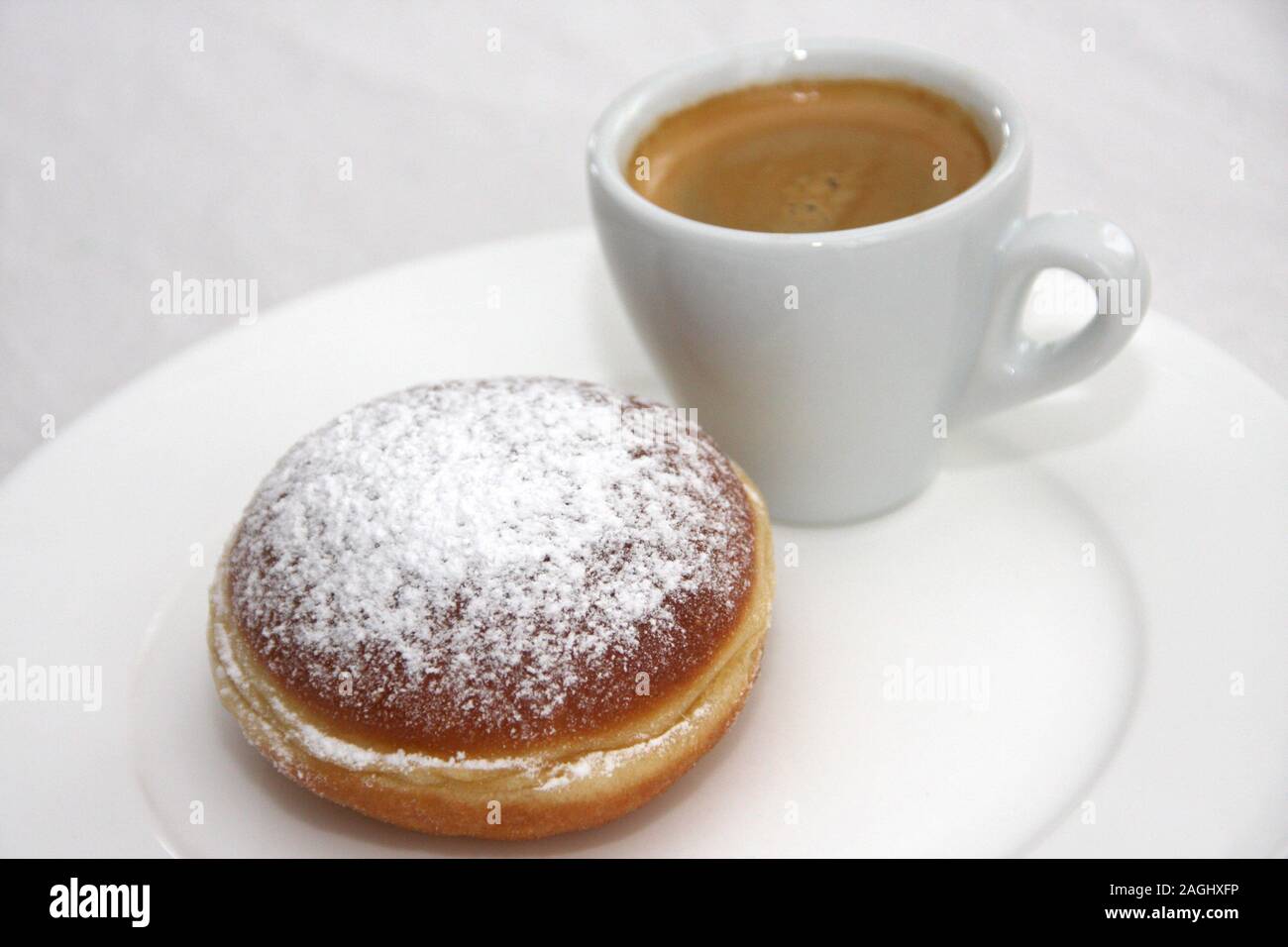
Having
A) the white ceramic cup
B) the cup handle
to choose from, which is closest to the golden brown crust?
the white ceramic cup

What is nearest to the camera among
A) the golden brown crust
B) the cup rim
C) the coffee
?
the golden brown crust

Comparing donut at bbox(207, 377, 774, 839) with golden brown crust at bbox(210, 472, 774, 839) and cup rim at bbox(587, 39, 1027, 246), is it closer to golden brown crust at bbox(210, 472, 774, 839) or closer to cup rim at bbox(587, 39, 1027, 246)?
golden brown crust at bbox(210, 472, 774, 839)

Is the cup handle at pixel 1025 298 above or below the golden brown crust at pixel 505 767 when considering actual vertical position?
above

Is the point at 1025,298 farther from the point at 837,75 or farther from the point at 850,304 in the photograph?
the point at 837,75

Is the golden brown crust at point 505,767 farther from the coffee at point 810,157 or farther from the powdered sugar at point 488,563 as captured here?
the coffee at point 810,157

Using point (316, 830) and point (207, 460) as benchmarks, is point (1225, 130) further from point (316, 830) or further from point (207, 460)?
point (316, 830)

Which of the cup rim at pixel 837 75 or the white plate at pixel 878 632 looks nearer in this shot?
the white plate at pixel 878 632

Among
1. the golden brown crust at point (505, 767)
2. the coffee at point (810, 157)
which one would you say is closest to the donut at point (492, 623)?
the golden brown crust at point (505, 767)
